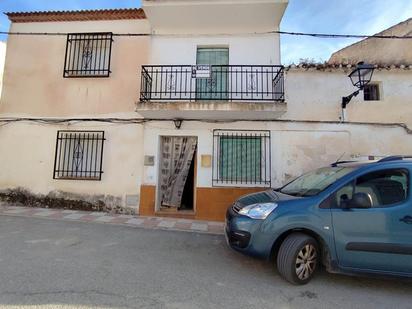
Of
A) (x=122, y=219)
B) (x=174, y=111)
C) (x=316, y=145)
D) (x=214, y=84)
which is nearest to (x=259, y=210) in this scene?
(x=174, y=111)

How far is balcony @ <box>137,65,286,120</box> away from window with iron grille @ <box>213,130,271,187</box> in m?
0.54

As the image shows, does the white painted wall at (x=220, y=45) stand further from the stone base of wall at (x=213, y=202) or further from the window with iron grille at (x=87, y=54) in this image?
the stone base of wall at (x=213, y=202)

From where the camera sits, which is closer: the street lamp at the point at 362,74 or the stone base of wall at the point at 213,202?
the street lamp at the point at 362,74

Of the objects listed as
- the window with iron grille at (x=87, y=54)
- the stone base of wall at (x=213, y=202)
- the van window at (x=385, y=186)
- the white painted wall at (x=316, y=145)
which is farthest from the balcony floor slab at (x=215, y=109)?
the van window at (x=385, y=186)

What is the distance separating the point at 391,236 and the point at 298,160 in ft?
13.8

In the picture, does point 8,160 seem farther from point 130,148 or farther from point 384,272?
point 384,272

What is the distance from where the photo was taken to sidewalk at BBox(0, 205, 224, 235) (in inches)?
258

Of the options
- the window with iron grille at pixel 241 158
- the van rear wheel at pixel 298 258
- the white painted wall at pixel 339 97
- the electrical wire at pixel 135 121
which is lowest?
the van rear wheel at pixel 298 258

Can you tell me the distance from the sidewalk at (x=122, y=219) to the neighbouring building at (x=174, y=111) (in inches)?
19.4

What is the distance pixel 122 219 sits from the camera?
7.10m

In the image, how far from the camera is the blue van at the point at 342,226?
11.8ft

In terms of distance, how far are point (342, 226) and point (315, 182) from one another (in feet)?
2.90

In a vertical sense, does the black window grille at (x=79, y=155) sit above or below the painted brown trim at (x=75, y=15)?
below

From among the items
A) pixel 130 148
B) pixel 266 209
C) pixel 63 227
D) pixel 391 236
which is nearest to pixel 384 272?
pixel 391 236
